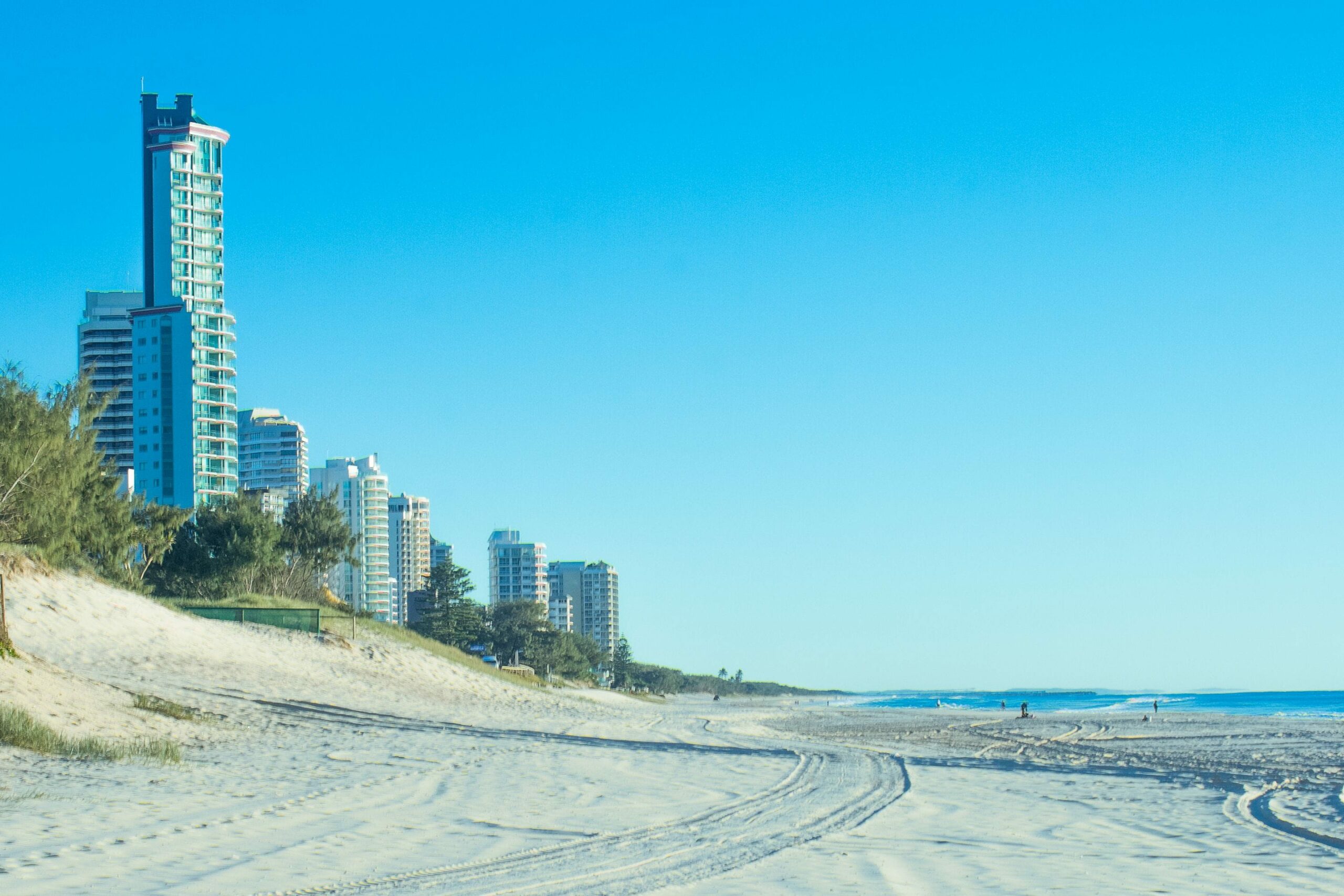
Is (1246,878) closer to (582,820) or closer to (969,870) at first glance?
(969,870)

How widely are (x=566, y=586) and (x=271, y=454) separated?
5546cm

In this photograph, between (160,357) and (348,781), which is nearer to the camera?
(348,781)

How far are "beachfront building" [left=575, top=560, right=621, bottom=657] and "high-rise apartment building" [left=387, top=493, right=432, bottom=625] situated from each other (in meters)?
25.5

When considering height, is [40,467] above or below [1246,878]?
above

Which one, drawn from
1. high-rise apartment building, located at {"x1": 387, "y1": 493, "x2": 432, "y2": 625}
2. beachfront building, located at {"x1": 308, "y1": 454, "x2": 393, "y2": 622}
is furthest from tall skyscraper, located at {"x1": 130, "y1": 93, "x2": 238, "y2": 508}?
high-rise apartment building, located at {"x1": 387, "y1": 493, "x2": 432, "y2": 625}

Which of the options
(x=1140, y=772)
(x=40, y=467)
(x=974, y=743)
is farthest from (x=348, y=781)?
(x=974, y=743)

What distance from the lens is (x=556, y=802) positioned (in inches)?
579

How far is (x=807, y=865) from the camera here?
1066 centimetres

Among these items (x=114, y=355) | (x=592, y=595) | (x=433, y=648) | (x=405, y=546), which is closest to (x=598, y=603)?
(x=592, y=595)

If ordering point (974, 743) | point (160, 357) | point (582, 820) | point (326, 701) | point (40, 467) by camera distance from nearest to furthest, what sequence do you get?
point (582, 820) < point (40, 467) < point (326, 701) < point (974, 743) < point (160, 357)

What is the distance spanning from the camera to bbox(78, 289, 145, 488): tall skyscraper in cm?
10712

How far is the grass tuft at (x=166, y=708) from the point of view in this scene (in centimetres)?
2152

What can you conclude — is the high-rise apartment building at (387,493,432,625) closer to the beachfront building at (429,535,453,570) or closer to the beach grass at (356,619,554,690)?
the beachfront building at (429,535,453,570)

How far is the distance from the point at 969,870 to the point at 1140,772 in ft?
44.0
